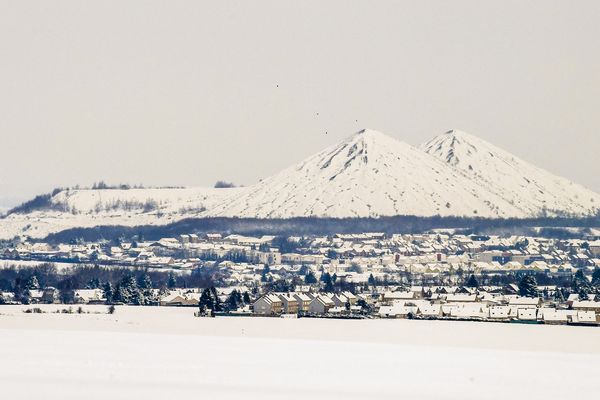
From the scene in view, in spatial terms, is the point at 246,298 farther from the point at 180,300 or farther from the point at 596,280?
the point at 596,280

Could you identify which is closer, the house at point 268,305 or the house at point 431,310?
the house at point 431,310

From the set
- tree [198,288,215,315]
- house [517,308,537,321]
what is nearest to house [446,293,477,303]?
house [517,308,537,321]

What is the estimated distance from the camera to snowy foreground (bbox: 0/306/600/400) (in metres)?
36.0

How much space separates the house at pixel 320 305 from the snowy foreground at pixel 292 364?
26137 mm

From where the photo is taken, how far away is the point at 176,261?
178 m

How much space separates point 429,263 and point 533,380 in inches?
5146

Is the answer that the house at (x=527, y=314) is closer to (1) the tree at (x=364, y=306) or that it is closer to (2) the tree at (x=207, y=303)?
(1) the tree at (x=364, y=306)

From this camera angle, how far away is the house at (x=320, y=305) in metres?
90.8

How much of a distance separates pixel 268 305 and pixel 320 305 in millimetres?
4152

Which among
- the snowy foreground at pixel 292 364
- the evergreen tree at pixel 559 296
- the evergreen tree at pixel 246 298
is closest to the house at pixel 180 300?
the evergreen tree at pixel 246 298

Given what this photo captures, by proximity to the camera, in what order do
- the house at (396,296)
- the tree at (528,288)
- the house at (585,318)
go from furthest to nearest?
the tree at (528,288)
the house at (396,296)
the house at (585,318)

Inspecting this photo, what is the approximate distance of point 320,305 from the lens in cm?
9256

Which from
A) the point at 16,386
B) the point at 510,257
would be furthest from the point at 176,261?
the point at 16,386

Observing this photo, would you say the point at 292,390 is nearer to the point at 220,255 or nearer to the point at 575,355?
the point at 575,355
